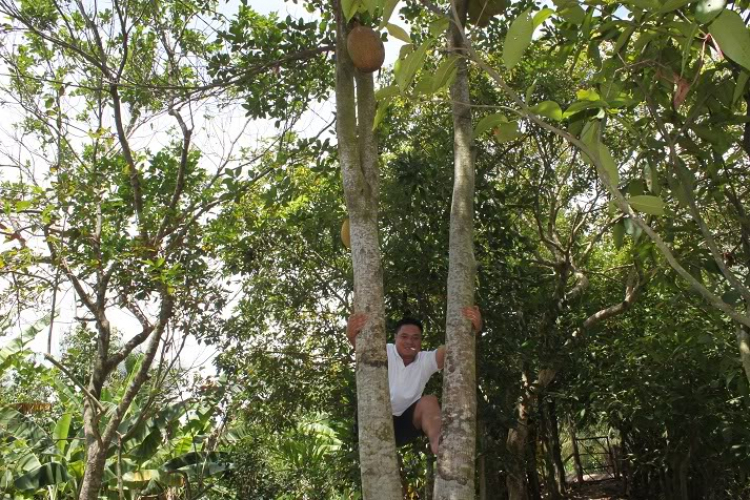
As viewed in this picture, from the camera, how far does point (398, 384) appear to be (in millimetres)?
3912

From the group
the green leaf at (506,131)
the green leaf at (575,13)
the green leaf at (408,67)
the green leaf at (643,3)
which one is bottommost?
the green leaf at (506,131)

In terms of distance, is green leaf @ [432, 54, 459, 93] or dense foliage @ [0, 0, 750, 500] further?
dense foliage @ [0, 0, 750, 500]

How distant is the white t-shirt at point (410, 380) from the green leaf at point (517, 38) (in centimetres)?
250

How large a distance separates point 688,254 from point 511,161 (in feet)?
13.4

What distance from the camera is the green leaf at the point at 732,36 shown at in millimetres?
1341

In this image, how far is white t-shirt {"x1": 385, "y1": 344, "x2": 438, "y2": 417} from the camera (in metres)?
3.89

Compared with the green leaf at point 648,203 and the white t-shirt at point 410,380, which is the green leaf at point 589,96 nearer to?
the green leaf at point 648,203

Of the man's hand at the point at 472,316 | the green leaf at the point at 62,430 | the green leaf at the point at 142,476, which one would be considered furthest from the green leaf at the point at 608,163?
the green leaf at the point at 62,430

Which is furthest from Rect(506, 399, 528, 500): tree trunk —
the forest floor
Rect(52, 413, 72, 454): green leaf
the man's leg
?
Rect(52, 413, 72, 454): green leaf

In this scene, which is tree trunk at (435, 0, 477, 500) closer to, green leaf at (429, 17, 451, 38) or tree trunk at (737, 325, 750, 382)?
green leaf at (429, 17, 451, 38)

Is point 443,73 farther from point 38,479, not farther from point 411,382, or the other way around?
point 38,479

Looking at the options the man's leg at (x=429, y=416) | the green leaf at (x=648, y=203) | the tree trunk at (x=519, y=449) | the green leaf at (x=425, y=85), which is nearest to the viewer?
the green leaf at (x=648, y=203)

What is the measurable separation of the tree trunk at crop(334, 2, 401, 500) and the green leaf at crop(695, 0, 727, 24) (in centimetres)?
151

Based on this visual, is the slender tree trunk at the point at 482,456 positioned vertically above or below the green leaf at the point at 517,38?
below
